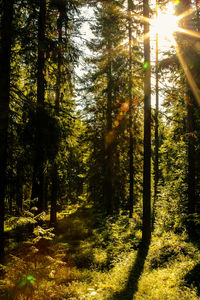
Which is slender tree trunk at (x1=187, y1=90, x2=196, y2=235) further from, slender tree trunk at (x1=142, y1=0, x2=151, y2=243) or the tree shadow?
the tree shadow

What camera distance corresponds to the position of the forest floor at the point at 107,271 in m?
6.00

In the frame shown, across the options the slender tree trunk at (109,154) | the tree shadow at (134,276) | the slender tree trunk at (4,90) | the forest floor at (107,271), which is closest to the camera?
the forest floor at (107,271)

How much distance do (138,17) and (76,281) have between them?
11.5 metres

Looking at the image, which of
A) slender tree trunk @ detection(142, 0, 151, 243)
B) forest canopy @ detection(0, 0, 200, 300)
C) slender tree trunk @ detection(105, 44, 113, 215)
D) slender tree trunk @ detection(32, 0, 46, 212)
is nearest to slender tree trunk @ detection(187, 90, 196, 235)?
forest canopy @ detection(0, 0, 200, 300)

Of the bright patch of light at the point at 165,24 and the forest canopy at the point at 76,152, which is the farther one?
the bright patch of light at the point at 165,24

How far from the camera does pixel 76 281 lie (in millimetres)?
7270

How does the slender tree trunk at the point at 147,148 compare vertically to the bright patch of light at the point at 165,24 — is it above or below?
below

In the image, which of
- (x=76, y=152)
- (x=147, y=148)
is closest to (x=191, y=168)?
(x=147, y=148)

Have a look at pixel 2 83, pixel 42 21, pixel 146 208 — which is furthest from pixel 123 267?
pixel 42 21

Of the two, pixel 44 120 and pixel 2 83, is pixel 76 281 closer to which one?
pixel 44 120

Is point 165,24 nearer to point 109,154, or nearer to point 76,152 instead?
point 76,152

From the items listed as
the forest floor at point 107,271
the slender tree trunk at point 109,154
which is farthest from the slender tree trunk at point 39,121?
the slender tree trunk at point 109,154

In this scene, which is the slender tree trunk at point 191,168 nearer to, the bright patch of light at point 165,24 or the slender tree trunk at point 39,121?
the bright patch of light at point 165,24

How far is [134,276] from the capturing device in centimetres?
747
